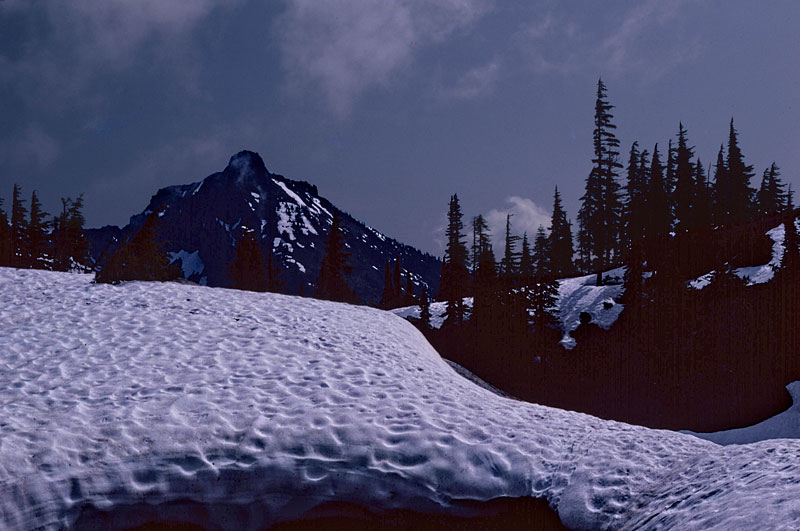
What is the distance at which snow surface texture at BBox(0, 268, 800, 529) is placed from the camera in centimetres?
508

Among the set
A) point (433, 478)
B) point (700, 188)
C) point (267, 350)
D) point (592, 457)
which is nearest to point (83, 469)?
point (433, 478)

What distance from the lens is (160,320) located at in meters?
12.0

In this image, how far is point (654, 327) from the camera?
3459 cm

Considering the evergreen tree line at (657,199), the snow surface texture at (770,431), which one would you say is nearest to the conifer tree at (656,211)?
A: the evergreen tree line at (657,199)

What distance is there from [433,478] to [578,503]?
161 cm

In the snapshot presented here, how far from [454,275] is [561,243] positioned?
28.0 meters

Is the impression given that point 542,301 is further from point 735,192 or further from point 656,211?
point 735,192

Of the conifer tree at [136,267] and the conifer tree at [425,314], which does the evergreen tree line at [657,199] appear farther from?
the conifer tree at [136,267]

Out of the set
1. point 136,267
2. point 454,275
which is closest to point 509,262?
point 454,275

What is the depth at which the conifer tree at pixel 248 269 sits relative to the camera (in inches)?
1750

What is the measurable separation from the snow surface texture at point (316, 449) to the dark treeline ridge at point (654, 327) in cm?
2615

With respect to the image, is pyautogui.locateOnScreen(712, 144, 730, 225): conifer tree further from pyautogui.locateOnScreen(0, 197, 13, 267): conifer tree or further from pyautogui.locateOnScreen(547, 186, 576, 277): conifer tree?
pyautogui.locateOnScreen(0, 197, 13, 267): conifer tree

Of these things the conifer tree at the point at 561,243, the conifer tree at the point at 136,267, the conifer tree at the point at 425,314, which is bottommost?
the conifer tree at the point at 136,267

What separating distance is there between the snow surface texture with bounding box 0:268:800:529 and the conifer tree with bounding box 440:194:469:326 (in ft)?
108
